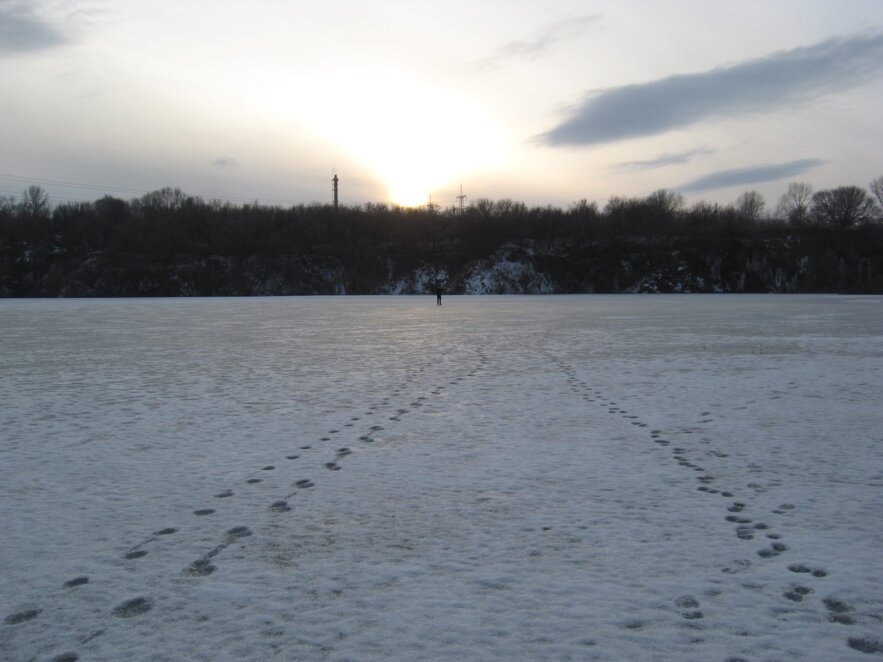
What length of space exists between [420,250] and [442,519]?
10482cm

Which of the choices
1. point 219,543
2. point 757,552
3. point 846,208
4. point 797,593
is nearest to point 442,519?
point 219,543

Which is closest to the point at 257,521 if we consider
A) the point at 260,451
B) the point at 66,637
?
the point at 66,637

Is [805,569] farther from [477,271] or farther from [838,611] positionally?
[477,271]

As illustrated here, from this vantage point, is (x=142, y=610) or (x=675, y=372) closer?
(x=142, y=610)

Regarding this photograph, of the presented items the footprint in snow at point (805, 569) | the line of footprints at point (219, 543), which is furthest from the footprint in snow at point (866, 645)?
the line of footprints at point (219, 543)

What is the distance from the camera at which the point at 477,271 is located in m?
102

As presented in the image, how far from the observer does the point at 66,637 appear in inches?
138

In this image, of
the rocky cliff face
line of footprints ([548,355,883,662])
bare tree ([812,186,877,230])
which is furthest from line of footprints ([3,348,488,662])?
bare tree ([812,186,877,230])

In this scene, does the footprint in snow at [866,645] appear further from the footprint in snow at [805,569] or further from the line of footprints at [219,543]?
the line of footprints at [219,543]

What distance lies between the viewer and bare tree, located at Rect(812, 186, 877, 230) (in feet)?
388

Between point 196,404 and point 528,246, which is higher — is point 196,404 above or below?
below

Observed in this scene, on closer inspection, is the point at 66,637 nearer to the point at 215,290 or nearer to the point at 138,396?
the point at 138,396

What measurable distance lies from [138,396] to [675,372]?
9.45m

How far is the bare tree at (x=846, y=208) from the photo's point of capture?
118 metres
